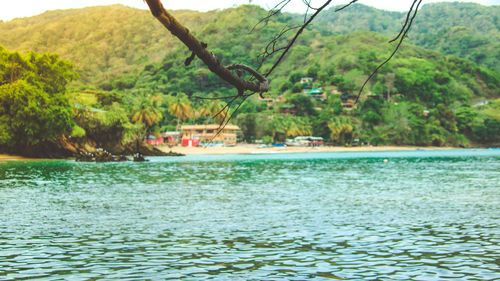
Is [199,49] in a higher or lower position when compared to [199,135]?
lower

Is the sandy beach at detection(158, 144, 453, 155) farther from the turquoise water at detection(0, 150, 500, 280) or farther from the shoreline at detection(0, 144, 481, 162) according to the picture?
the turquoise water at detection(0, 150, 500, 280)

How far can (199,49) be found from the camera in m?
2.62

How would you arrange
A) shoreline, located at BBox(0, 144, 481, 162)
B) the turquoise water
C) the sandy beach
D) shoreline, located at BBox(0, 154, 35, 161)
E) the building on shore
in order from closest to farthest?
the turquoise water → shoreline, located at BBox(0, 154, 35, 161) → shoreline, located at BBox(0, 144, 481, 162) → the sandy beach → the building on shore

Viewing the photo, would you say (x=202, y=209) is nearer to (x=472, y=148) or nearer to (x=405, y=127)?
(x=405, y=127)

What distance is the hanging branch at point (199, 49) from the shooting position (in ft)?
7.90

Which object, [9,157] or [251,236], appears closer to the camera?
[251,236]

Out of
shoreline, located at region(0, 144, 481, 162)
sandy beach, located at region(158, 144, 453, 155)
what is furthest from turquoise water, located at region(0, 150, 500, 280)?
sandy beach, located at region(158, 144, 453, 155)

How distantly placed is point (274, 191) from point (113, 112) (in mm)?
49656

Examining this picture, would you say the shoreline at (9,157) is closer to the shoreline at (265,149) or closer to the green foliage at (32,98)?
the green foliage at (32,98)

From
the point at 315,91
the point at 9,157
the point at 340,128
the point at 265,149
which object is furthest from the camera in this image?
the point at 315,91

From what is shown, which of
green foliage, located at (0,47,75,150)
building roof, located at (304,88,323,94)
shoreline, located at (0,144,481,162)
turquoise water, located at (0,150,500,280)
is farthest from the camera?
building roof, located at (304,88,323,94)

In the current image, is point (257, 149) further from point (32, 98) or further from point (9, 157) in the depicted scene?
point (32, 98)

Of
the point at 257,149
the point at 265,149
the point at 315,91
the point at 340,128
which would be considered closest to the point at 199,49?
the point at 257,149

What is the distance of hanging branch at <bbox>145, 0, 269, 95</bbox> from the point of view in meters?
2.41
